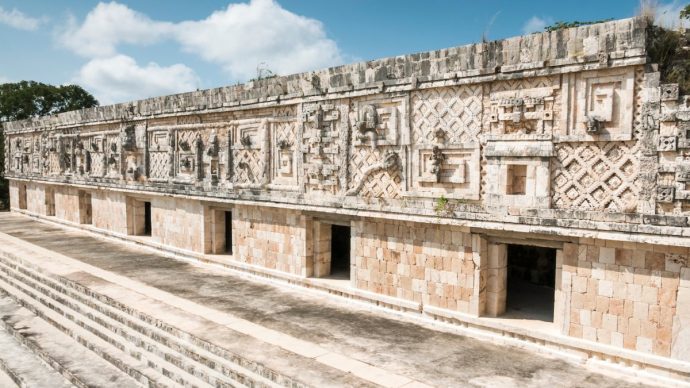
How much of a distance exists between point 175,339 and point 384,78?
15.8 feet

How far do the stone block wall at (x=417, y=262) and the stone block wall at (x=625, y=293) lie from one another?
128 centimetres

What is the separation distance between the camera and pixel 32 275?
33.1 ft

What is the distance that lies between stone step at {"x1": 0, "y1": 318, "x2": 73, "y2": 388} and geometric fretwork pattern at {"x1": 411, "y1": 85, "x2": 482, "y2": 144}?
5865 millimetres

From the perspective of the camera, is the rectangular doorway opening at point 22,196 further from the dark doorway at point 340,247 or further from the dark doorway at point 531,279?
the dark doorway at point 531,279

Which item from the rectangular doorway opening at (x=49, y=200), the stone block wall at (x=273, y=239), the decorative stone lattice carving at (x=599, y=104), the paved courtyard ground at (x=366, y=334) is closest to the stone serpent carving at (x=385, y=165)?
the stone block wall at (x=273, y=239)

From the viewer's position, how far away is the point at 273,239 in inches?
373

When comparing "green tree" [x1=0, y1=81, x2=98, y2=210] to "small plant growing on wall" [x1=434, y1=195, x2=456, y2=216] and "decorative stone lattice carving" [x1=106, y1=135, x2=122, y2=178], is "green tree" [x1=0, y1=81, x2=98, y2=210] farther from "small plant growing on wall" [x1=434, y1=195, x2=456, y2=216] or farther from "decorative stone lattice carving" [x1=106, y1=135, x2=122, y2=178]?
"small plant growing on wall" [x1=434, y1=195, x2=456, y2=216]

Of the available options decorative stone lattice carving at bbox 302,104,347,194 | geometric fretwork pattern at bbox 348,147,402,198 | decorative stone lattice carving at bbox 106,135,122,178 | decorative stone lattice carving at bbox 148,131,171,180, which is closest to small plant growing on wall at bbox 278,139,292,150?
decorative stone lattice carving at bbox 302,104,347,194

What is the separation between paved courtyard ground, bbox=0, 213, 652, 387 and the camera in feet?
17.1

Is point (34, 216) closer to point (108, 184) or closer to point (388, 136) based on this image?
point (108, 184)

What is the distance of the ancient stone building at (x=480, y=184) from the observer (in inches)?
204

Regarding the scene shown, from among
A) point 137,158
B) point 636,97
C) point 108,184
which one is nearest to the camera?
point 636,97

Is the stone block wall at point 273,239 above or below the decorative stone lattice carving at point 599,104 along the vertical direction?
below

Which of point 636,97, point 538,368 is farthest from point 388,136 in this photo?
point 538,368
